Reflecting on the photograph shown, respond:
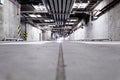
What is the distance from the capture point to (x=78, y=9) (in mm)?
13203

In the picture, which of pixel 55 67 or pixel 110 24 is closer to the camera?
pixel 55 67

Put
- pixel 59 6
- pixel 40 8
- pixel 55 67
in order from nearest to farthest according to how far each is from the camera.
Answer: pixel 55 67 → pixel 59 6 → pixel 40 8

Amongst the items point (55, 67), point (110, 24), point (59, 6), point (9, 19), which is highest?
point (59, 6)

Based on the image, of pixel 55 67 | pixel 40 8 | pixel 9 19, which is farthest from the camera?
→ pixel 40 8

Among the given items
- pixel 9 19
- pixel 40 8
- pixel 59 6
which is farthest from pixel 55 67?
pixel 40 8

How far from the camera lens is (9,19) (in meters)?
9.09

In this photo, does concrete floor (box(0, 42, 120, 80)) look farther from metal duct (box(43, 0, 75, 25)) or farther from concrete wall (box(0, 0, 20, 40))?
concrete wall (box(0, 0, 20, 40))

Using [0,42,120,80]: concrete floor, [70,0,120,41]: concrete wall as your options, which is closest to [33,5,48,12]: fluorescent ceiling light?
[70,0,120,41]: concrete wall

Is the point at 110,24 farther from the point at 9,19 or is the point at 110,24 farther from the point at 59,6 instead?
the point at 9,19

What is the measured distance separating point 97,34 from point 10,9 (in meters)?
6.21

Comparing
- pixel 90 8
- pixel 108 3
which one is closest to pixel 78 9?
pixel 90 8

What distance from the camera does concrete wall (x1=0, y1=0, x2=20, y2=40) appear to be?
26.5 feet

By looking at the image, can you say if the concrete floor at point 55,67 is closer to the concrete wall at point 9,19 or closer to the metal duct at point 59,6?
the metal duct at point 59,6

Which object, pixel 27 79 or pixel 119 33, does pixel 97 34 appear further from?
pixel 27 79
